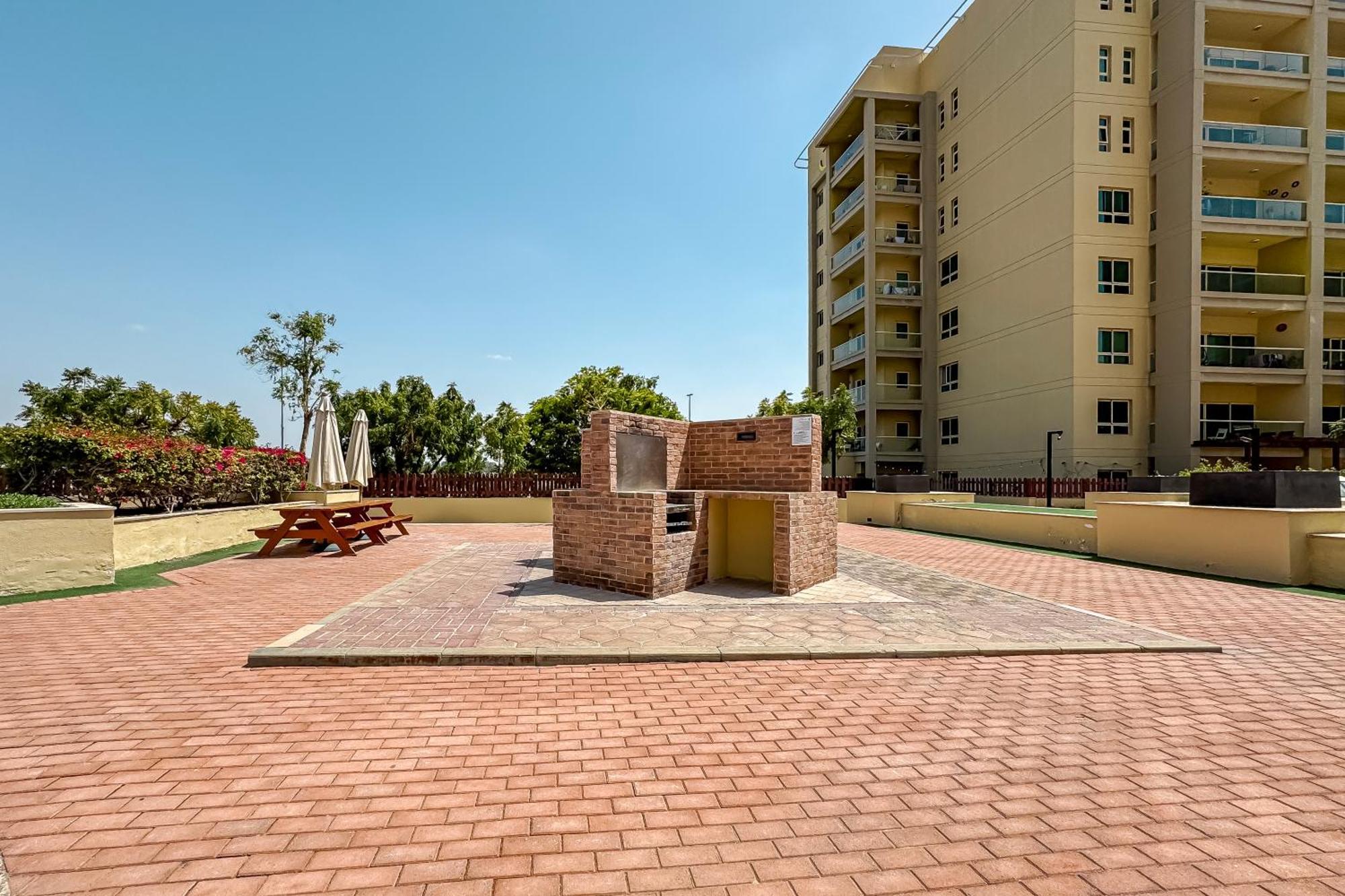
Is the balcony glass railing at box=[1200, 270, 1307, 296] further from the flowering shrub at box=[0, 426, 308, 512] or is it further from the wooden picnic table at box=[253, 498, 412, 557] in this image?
the flowering shrub at box=[0, 426, 308, 512]

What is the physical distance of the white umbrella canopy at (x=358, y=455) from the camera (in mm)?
16609

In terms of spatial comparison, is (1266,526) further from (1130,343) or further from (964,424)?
(964,424)

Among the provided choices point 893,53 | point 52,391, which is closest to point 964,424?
point 893,53

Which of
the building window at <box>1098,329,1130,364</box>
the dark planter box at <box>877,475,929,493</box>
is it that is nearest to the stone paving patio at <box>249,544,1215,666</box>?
the dark planter box at <box>877,475,929,493</box>

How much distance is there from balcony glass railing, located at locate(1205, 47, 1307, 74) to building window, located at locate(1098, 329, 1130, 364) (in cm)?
1003

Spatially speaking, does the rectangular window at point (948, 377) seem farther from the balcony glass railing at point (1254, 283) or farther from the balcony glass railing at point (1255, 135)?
the balcony glass railing at point (1255, 135)

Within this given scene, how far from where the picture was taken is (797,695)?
4402 mm

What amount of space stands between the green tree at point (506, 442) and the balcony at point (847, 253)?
22.1m

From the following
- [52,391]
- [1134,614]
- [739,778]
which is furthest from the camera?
[52,391]

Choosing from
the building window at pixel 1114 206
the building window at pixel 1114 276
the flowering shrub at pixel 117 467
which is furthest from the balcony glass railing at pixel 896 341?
the flowering shrub at pixel 117 467

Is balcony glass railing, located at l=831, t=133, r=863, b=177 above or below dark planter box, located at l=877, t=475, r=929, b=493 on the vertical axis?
above

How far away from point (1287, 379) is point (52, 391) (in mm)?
65636

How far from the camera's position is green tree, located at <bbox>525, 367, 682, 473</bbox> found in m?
35.5

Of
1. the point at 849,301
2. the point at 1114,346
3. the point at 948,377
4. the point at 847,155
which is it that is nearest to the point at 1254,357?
the point at 1114,346
